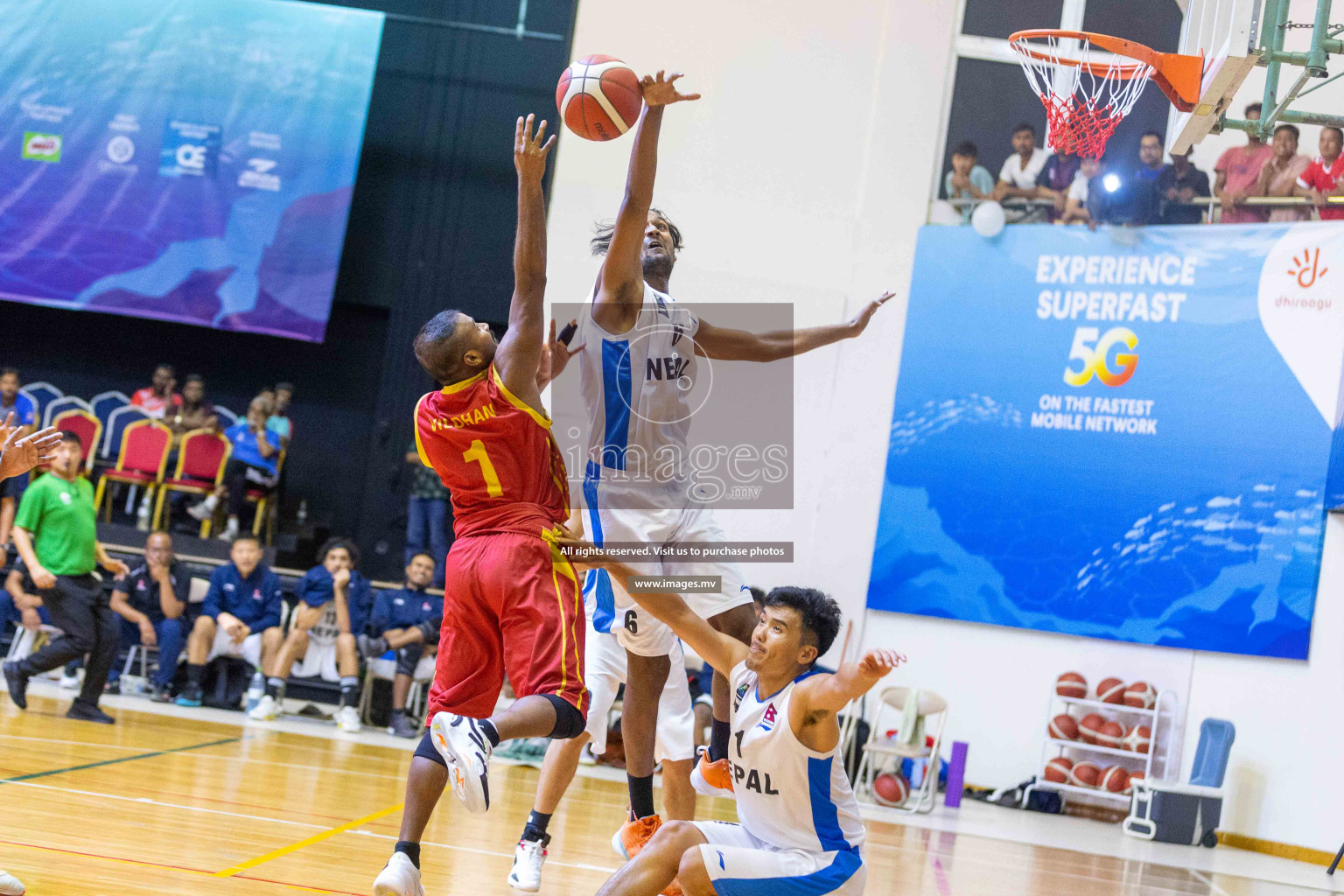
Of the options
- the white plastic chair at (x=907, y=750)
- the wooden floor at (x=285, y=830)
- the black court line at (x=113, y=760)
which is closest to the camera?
the wooden floor at (x=285, y=830)

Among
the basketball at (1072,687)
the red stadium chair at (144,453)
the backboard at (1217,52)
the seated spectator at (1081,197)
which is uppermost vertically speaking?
the seated spectator at (1081,197)

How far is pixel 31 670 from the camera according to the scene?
7957 millimetres

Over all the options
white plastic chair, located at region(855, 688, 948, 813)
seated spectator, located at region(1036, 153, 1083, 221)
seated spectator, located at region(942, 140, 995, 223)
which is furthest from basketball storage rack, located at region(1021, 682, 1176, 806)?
seated spectator, located at region(942, 140, 995, 223)

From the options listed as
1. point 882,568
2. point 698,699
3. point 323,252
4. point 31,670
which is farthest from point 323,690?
point 882,568

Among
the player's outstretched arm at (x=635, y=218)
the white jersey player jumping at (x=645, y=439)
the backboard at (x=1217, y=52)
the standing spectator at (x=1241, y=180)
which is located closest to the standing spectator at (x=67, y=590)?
the white jersey player jumping at (x=645, y=439)

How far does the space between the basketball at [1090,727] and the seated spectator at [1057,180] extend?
172 inches

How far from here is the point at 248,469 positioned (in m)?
11.1

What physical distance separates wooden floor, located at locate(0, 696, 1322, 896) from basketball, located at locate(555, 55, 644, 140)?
2.78 meters

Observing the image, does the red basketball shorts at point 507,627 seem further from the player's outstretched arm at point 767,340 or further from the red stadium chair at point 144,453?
the red stadium chair at point 144,453

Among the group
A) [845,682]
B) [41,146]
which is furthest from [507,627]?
[41,146]

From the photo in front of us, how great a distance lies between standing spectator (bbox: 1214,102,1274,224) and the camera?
10031 millimetres

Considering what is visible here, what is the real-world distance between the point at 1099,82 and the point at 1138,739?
5.12 m

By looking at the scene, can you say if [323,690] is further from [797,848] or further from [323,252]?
[797,848]

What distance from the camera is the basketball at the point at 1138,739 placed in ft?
31.7
